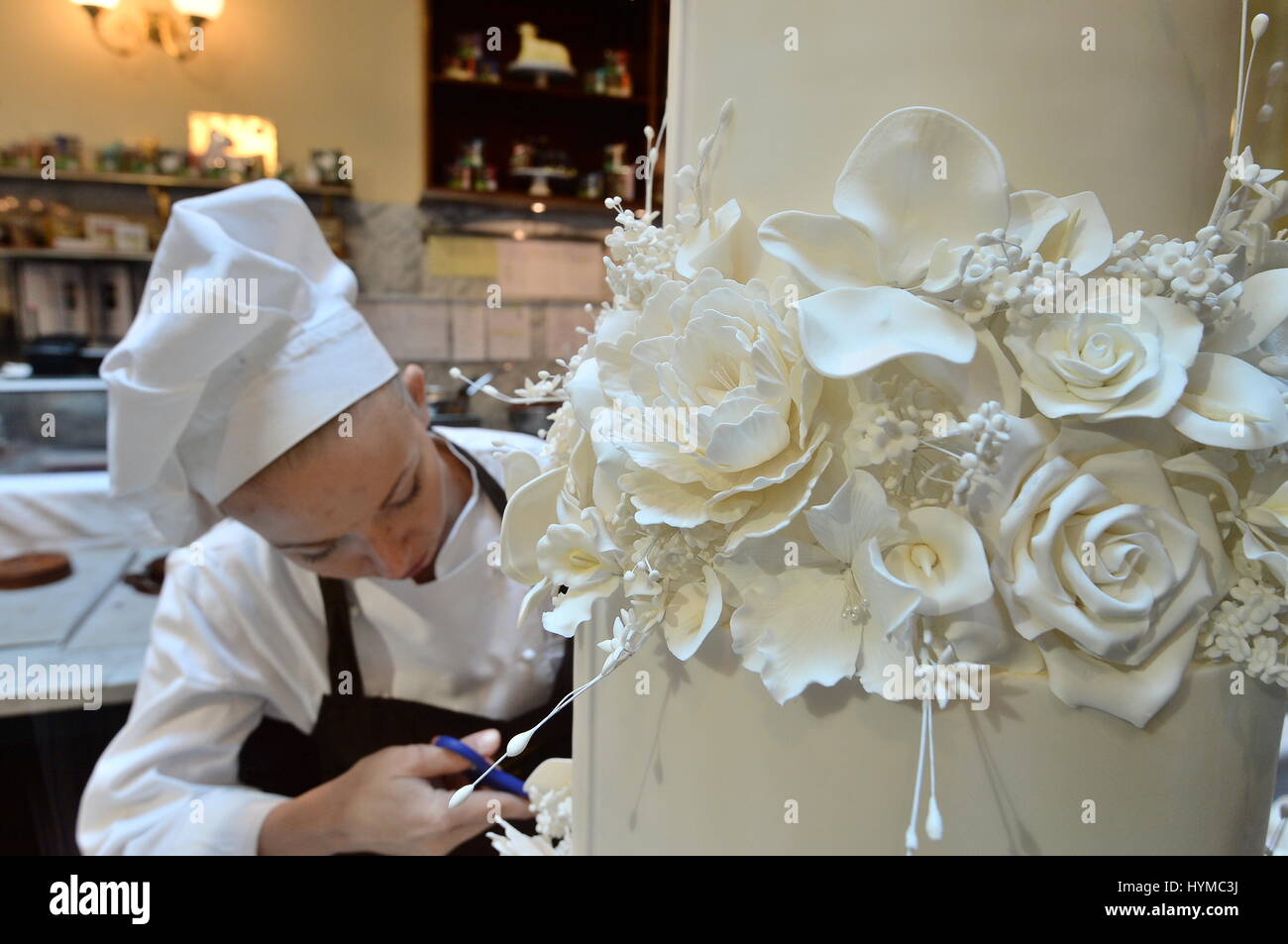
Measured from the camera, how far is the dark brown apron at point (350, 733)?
3.39ft

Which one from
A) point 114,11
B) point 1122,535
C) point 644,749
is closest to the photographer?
point 1122,535

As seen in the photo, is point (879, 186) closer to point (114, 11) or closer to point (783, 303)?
point (783, 303)

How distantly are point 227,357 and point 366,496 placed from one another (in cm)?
22

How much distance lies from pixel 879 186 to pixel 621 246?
195mm

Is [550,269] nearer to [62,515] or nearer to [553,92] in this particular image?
[553,92]

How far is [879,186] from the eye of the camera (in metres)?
0.47

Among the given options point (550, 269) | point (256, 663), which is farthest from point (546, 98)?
point (256, 663)

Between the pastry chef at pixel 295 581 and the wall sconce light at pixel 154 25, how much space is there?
0.21 metres

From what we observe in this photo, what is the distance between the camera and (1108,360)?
438 millimetres

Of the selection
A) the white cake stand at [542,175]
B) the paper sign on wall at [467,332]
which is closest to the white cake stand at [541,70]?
the white cake stand at [542,175]

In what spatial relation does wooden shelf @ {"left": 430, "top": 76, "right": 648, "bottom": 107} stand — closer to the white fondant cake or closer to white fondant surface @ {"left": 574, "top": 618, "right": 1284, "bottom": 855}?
the white fondant cake

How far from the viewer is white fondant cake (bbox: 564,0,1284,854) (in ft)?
1.63
